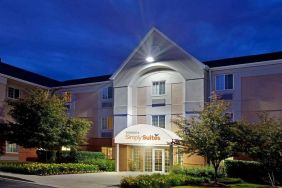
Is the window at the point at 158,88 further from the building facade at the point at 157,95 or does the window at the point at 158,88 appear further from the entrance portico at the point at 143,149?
the entrance portico at the point at 143,149

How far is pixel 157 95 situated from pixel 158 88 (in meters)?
0.61

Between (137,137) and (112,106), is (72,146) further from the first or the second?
(112,106)

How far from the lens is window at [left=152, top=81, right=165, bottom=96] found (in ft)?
108

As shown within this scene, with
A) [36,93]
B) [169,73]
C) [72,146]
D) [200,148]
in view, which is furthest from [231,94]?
[36,93]

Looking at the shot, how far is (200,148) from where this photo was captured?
20.7 meters

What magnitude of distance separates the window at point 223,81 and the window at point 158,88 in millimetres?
4615

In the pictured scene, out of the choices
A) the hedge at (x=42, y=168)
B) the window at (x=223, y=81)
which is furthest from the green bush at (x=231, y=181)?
the hedge at (x=42, y=168)

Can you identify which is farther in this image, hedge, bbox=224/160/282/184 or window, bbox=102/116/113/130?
window, bbox=102/116/113/130

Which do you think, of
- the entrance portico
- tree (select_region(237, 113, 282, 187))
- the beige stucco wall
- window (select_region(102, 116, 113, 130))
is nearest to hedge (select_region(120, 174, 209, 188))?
tree (select_region(237, 113, 282, 187))

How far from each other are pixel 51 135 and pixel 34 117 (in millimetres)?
1745

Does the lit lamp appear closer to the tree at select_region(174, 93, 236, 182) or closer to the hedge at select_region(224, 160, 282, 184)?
the hedge at select_region(224, 160, 282, 184)

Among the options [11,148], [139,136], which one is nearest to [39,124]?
[139,136]

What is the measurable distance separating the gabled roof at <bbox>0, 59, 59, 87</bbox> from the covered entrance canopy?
13.8m

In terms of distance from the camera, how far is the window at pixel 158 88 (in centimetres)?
3306
